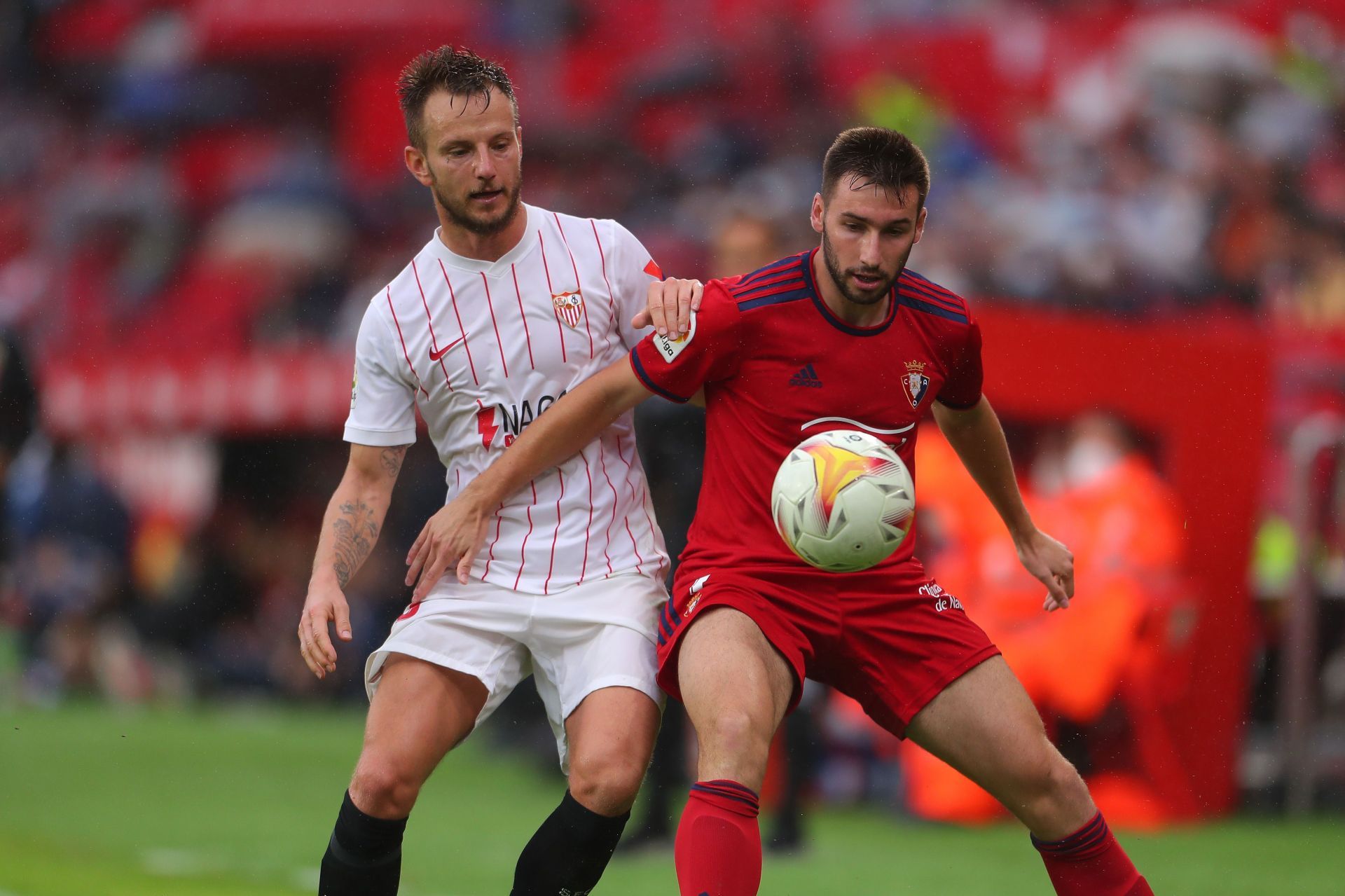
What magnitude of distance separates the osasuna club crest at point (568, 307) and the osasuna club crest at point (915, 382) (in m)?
0.84

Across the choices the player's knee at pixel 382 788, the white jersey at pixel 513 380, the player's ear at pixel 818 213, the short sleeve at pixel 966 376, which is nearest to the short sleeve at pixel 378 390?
the white jersey at pixel 513 380

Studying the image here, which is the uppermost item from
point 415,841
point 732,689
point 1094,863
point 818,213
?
point 818,213

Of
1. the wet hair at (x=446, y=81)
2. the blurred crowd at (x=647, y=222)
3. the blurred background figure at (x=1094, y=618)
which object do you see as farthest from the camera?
the blurred crowd at (x=647, y=222)

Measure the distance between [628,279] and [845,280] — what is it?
0.69m

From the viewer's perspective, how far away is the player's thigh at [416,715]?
3.93m

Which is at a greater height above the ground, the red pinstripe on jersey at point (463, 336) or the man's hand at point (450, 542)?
the red pinstripe on jersey at point (463, 336)

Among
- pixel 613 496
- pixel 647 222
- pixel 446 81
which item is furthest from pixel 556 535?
pixel 647 222

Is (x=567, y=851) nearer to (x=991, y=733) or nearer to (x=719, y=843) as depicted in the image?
(x=719, y=843)

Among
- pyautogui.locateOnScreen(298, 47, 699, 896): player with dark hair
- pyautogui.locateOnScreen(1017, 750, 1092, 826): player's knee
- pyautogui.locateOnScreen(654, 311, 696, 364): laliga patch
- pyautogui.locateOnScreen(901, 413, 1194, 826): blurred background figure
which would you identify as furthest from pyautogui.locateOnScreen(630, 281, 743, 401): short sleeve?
pyautogui.locateOnScreen(901, 413, 1194, 826): blurred background figure

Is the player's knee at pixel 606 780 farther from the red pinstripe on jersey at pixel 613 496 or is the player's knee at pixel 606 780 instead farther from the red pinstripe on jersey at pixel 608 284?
the red pinstripe on jersey at pixel 608 284

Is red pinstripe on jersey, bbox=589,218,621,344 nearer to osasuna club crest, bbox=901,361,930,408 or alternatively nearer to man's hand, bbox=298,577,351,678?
osasuna club crest, bbox=901,361,930,408

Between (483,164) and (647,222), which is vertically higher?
(647,222)

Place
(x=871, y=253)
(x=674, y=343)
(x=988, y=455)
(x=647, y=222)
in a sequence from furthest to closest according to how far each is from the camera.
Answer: (x=647, y=222) → (x=988, y=455) → (x=674, y=343) → (x=871, y=253)

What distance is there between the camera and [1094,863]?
3959mm
